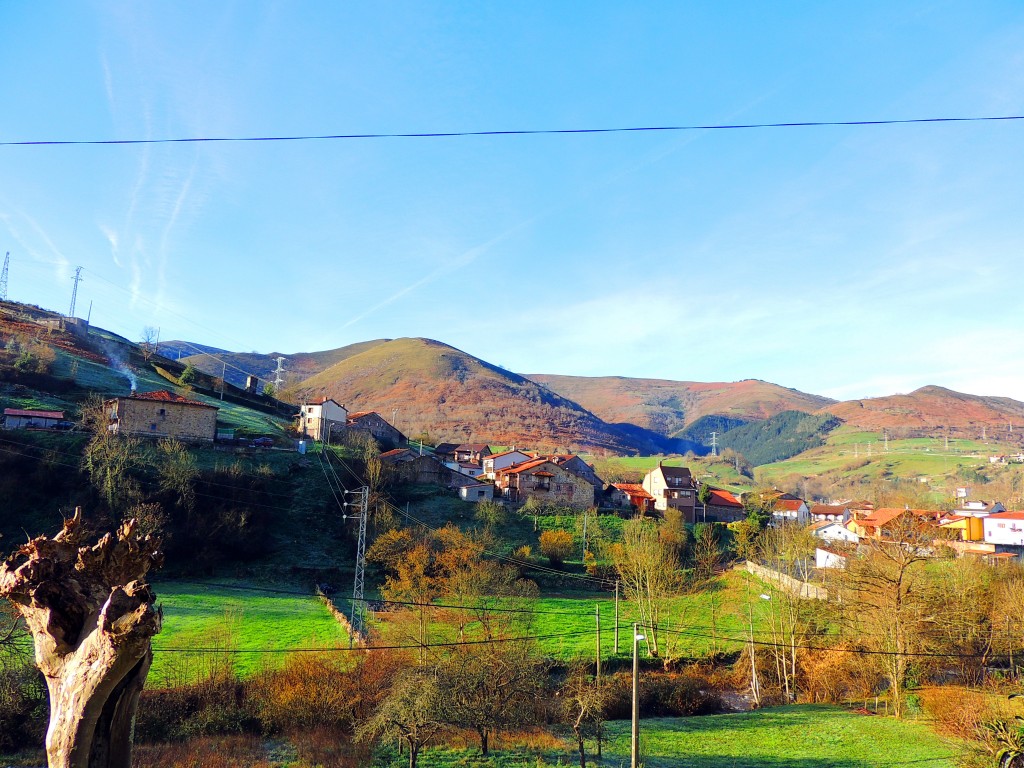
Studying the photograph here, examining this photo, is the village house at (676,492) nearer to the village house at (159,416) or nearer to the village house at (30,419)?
the village house at (159,416)

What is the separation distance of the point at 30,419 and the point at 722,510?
2682 inches

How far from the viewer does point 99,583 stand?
19.5ft

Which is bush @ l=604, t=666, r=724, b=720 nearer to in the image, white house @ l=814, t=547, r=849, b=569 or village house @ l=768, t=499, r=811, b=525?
white house @ l=814, t=547, r=849, b=569

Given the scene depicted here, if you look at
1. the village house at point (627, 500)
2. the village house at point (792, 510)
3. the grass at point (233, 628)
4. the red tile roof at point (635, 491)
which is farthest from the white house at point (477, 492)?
the village house at point (792, 510)

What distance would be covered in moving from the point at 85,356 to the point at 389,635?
248 feet

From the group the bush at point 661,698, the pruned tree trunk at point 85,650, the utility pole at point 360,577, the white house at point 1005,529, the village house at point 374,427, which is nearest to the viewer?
the pruned tree trunk at point 85,650

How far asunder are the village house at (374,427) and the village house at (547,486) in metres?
21.6

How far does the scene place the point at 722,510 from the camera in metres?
71.6

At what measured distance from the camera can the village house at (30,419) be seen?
49000 millimetres

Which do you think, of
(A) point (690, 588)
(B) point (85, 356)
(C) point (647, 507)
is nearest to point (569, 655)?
(A) point (690, 588)

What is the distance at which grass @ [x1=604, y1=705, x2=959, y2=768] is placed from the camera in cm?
2278

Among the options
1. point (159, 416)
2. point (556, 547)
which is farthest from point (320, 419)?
point (556, 547)

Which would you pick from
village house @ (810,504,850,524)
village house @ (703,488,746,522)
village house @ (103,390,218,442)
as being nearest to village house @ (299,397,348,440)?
village house @ (103,390,218,442)

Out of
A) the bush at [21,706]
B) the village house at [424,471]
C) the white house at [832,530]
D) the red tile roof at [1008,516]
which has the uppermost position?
the village house at [424,471]
